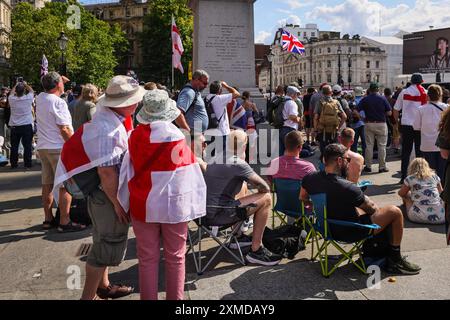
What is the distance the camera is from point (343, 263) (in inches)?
199

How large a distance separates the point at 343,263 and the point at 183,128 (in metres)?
3.11

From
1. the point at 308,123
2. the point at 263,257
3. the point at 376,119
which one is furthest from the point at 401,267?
the point at 308,123

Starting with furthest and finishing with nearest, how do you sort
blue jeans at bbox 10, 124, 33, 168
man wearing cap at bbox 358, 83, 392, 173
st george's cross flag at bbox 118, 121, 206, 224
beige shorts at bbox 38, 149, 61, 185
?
blue jeans at bbox 10, 124, 33, 168
man wearing cap at bbox 358, 83, 392, 173
beige shorts at bbox 38, 149, 61, 185
st george's cross flag at bbox 118, 121, 206, 224

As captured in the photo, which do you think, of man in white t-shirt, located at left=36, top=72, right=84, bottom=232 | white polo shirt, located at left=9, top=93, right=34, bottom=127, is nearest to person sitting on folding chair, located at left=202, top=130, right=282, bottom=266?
man in white t-shirt, located at left=36, top=72, right=84, bottom=232

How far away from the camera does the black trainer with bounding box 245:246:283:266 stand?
5004 mm

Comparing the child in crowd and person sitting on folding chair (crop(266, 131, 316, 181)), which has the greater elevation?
person sitting on folding chair (crop(266, 131, 316, 181))

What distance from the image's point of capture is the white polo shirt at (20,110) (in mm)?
11289

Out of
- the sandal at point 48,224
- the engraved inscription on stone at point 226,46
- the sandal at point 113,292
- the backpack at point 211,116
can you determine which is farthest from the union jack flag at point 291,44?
the sandal at point 113,292

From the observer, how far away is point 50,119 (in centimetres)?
641

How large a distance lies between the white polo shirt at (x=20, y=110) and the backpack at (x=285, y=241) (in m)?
8.18

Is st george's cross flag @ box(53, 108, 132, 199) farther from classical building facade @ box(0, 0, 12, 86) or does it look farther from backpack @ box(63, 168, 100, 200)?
classical building facade @ box(0, 0, 12, 86)

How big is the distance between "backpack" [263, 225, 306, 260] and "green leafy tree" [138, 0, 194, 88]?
→ 54.6 metres

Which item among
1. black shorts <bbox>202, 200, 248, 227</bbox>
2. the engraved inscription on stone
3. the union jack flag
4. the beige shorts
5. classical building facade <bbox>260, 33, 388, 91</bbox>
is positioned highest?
classical building facade <bbox>260, 33, 388, 91</bbox>

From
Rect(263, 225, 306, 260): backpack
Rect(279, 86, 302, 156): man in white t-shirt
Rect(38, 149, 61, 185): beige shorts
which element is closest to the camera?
Rect(263, 225, 306, 260): backpack
